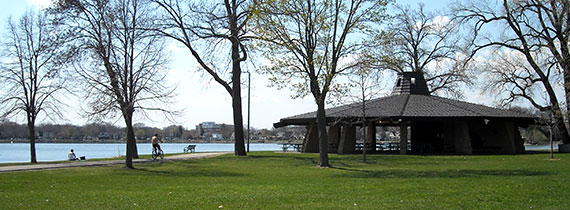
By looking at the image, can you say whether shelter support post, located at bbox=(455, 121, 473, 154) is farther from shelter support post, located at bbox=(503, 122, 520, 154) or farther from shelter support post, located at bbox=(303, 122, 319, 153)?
shelter support post, located at bbox=(303, 122, 319, 153)

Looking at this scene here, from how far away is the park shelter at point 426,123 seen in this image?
100 feet

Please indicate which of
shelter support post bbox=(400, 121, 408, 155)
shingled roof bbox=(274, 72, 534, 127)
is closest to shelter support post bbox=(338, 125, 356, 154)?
shingled roof bbox=(274, 72, 534, 127)

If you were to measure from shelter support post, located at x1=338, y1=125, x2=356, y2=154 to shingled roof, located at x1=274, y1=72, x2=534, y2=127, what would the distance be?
3.52 ft

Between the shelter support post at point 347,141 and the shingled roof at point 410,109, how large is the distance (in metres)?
1.07

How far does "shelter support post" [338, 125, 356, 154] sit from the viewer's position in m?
32.8

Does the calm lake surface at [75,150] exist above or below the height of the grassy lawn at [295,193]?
below

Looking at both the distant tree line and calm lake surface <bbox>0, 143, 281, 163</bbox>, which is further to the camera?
the distant tree line

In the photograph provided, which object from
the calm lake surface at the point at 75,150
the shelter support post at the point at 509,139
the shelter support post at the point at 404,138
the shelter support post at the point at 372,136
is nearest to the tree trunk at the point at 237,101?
the shelter support post at the point at 404,138

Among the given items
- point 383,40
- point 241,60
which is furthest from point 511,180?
point 241,60

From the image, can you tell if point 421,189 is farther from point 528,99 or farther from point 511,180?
point 528,99

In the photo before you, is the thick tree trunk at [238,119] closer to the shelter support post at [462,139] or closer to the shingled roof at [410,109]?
the shingled roof at [410,109]

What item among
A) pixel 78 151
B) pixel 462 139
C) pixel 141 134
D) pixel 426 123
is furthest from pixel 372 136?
pixel 141 134

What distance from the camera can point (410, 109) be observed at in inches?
1245

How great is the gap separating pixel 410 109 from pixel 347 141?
4.16 meters
